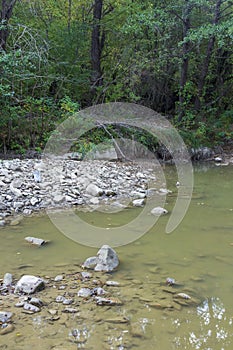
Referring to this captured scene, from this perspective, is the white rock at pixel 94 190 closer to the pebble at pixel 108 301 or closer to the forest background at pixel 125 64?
the forest background at pixel 125 64

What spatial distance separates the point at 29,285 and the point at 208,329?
53.5 inches

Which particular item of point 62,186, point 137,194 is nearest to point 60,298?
point 62,186

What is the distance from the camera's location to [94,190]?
605 cm

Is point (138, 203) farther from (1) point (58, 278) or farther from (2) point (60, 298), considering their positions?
(2) point (60, 298)

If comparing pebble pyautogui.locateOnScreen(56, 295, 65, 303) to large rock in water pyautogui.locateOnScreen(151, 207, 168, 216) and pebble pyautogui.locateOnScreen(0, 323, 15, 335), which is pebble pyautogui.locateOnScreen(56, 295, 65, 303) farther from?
large rock in water pyautogui.locateOnScreen(151, 207, 168, 216)

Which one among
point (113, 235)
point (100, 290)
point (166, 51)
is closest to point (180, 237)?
point (113, 235)

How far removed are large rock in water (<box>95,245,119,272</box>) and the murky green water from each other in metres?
0.10

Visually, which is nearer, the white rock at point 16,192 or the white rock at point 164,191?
the white rock at point 16,192

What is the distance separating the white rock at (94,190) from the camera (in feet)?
19.7

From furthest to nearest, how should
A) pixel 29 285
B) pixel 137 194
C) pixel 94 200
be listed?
1. pixel 137 194
2. pixel 94 200
3. pixel 29 285

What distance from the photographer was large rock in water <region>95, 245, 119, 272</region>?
326 centimetres

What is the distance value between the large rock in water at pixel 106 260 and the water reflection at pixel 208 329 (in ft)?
2.98

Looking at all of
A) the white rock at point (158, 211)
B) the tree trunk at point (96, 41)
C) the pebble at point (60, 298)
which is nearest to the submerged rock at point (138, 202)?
the white rock at point (158, 211)

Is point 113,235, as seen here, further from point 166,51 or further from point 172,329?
point 166,51
